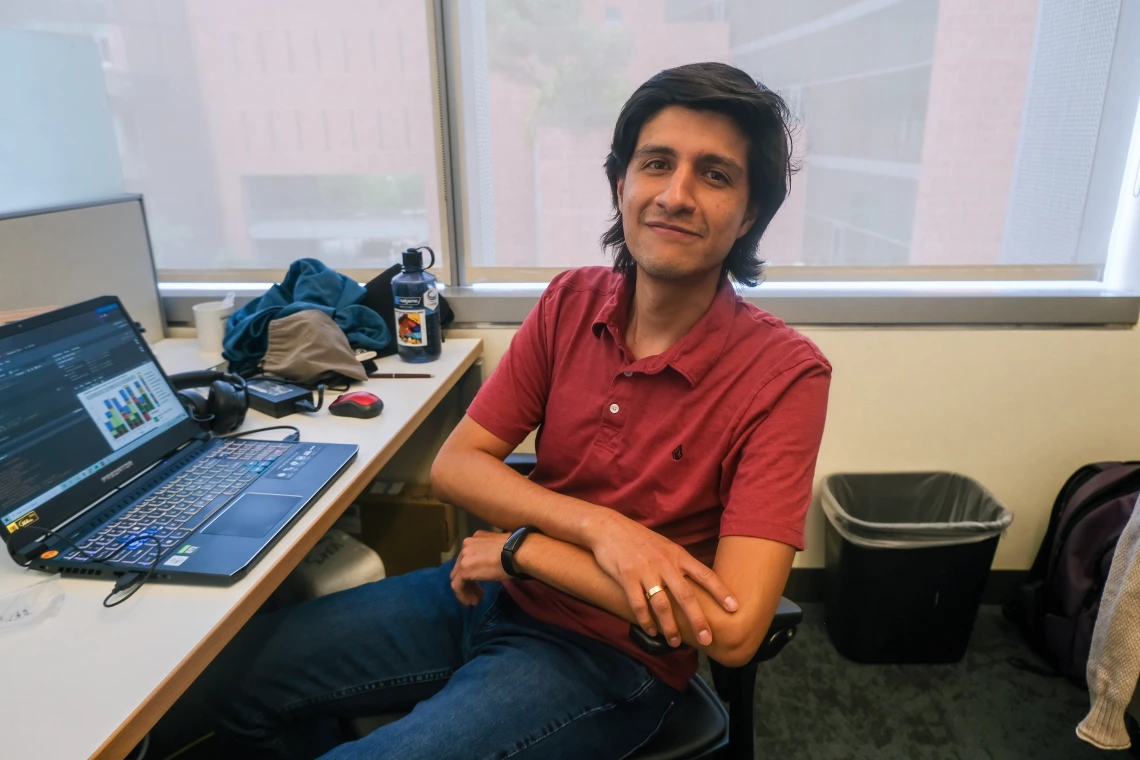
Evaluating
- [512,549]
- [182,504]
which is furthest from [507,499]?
[182,504]

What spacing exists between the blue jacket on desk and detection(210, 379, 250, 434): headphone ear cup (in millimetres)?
344

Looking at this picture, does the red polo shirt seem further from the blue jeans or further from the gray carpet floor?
the gray carpet floor

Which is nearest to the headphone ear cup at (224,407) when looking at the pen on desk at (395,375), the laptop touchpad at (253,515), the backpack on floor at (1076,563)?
the laptop touchpad at (253,515)

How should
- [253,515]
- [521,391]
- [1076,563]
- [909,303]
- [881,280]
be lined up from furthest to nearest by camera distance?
[881,280], [909,303], [1076,563], [521,391], [253,515]

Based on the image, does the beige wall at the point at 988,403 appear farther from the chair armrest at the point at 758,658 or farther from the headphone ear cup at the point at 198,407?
the chair armrest at the point at 758,658

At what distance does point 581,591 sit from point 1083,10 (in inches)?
76.7

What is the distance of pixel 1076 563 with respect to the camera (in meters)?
1.79

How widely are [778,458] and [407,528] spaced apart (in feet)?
3.98

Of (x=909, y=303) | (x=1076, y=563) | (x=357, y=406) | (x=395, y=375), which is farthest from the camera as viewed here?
(x=909, y=303)

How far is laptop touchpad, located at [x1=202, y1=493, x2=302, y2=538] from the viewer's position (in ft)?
3.18

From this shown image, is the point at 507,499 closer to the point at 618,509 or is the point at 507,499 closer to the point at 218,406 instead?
the point at 618,509

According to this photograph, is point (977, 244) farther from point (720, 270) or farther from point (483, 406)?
point (483, 406)

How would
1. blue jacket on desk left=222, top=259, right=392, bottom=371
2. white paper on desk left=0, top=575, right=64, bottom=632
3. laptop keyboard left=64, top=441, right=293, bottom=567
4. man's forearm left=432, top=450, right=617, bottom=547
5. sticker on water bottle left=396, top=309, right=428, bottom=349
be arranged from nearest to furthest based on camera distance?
1. white paper on desk left=0, top=575, right=64, bottom=632
2. laptop keyboard left=64, top=441, right=293, bottom=567
3. man's forearm left=432, top=450, right=617, bottom=547
4. blue jacket on desk left=222, top=259, right=392, bottom=371
5. sticker on water bottle left=396, top=309, right=428, bottom=349

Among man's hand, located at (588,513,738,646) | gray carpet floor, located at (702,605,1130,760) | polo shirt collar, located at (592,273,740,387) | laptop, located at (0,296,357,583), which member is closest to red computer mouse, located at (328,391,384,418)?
laptop, located at (0,296,357,583)
